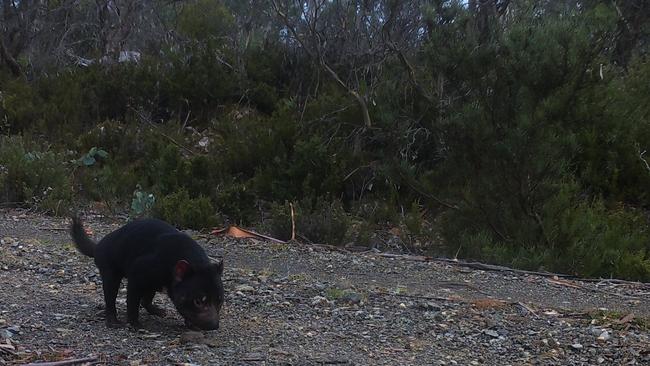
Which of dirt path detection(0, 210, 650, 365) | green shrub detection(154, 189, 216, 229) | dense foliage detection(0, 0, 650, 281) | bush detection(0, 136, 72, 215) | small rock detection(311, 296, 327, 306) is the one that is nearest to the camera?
dirt path detection(0, 210, 650, 365)

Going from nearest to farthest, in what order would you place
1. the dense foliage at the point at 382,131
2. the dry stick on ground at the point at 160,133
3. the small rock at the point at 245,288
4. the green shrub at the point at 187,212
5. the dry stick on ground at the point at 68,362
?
the dry stick on ground at the point at 68,362 → the small rock at the point at 245,288 → the dense foliage at the point at 382,131 → the green shrub at the point at 187,212 → the dry stick on ground at the point at 160,133

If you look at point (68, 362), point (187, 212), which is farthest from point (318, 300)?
point (187, 212)

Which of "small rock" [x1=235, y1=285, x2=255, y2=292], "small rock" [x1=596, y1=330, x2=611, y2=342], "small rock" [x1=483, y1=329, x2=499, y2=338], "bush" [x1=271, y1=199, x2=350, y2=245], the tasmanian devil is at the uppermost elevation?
"bush" [x1=271, y1=199, x2=350, y2=245]

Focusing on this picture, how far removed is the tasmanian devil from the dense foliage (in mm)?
4129

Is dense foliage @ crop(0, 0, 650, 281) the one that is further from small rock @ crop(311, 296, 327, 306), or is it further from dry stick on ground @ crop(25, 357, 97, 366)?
dry stick on ground @ crop(25, 357, 97, 366)

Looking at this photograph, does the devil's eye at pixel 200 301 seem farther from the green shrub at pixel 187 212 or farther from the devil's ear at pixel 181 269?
the green shrub at pixel 187 212

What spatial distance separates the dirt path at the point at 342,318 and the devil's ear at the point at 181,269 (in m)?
0.35

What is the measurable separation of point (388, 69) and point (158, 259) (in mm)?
8201

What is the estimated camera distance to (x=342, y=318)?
18.4ft

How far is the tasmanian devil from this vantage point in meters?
4.84

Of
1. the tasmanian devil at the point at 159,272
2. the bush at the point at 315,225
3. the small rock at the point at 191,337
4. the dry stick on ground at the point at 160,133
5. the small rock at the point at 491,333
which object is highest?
the dry stick on ground at the point at 160,133

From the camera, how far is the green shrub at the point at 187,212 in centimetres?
973

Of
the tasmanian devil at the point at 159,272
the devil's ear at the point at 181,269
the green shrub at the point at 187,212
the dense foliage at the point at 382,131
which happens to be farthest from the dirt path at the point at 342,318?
the green shrub at the point at 187,212

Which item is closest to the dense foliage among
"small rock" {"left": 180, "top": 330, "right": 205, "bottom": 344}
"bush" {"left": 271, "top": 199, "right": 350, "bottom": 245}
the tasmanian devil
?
"bush" {"left": 271, "top": 199, "right": 350, "bottom": 245}
